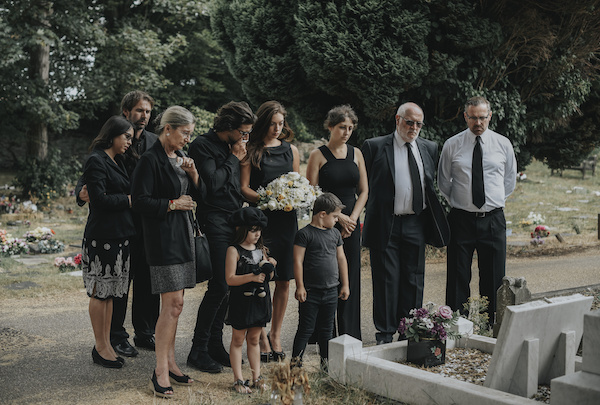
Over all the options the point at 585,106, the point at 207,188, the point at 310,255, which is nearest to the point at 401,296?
the point at 310,255

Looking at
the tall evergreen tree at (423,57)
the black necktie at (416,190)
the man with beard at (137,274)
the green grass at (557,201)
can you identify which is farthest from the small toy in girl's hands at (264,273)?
the green grass at (557,201)

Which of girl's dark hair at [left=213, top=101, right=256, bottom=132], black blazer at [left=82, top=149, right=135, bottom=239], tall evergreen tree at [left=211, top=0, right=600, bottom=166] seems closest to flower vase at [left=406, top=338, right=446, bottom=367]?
girl's dark hair at [left=213, top=101, right=256, bottom=132]

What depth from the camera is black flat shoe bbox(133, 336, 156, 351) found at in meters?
5.58

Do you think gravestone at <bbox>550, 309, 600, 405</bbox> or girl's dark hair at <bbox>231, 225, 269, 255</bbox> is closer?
gravestone at <bbox>550, 309, 600, 405</bbox>

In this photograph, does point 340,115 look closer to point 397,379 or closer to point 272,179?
point 272,179

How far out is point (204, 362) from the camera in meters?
5.01

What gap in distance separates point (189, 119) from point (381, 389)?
2.36 metres

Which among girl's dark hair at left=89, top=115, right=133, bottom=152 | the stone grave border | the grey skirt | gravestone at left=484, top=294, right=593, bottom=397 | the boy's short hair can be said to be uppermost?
girl's dark hair at left=89, top=115, right=133, bottom=152

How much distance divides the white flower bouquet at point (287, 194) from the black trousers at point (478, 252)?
173 centimetres

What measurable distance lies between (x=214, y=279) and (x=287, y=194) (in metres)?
0.89

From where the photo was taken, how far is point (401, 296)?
228 inches

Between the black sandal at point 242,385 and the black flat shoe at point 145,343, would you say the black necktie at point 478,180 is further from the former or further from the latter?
the black flat shoe at point 145,343

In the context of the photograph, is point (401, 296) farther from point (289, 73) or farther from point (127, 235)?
point (289, 73)

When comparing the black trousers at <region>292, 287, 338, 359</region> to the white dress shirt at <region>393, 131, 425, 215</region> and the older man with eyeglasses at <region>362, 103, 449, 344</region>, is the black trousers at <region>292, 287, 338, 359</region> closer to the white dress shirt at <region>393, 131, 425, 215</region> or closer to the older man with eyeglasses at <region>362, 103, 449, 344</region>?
the older man with eyeglasses at <region>362, 103, 449, 344</region>
